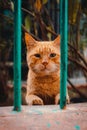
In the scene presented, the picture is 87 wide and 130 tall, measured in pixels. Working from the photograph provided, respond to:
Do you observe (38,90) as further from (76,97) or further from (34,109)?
(76,97)

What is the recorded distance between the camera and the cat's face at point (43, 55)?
165 centimetres

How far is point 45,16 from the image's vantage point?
12.0 feet

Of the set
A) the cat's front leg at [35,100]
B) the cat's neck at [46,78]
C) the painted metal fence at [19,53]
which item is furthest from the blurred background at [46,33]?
the painted metal fence at [19,53]

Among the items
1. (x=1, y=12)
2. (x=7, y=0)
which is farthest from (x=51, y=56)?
(x=1, y=12)

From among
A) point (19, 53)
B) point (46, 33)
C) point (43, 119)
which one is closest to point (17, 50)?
point (19, 53)

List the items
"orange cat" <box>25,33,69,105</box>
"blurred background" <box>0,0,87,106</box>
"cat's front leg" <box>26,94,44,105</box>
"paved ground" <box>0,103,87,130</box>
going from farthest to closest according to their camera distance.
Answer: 1. "blurred background" <box>0,0,87,106</box>
2. "orange cat" <box>25,33,69,105</box>
3. "cat's front leg" <box>26,94,44,105</box>
4. "paved ground" <box>0,103,87,130</box>

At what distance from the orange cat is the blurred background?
34 cm

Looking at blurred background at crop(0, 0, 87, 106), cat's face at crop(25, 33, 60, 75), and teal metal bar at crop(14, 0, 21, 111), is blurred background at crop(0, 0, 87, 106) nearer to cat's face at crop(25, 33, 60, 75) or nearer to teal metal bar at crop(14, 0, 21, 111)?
cat's face at crop(25, 33, 60, 75)

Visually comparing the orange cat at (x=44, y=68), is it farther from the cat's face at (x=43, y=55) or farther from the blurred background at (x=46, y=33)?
the blurred background at (x=46, y=33)

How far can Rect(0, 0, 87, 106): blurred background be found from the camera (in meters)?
2.86

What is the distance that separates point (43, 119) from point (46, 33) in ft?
6.84

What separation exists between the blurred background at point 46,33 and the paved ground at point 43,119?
88 cm

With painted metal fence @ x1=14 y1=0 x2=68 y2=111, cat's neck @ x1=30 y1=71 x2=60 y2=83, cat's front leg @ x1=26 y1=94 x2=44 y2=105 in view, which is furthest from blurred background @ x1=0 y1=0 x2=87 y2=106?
painted metal fence @ x1=14 y1=0 x2=68 y2=111

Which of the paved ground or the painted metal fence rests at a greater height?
the painted metal fence
